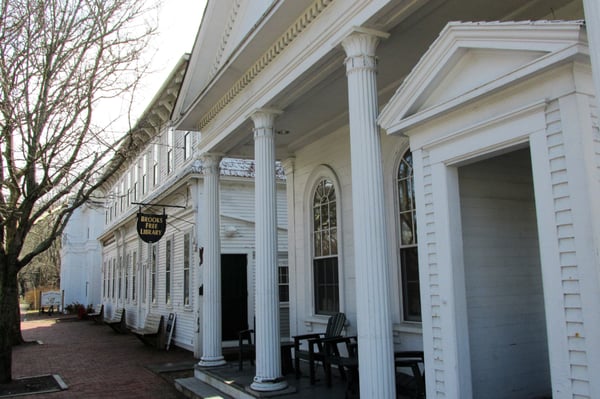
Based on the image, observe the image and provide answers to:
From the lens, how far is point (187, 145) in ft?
51.2

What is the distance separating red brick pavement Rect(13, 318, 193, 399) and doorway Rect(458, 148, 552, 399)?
616 cm

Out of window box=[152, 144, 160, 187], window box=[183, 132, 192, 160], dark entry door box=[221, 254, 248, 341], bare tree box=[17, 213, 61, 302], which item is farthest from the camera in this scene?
bare tree box=[17, 213, 61, 302]

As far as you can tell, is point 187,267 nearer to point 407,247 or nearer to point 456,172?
point 407,247

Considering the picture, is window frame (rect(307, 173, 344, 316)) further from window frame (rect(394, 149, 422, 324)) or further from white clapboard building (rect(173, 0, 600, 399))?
window frame (rect(394, 149, 422, 324))

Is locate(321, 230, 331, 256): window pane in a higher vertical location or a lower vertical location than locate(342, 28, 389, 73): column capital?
lower

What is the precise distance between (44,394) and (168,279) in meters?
7.53

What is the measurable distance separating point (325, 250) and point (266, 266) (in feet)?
8.44

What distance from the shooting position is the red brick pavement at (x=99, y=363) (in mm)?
9594

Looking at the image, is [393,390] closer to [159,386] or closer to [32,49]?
[159,386]

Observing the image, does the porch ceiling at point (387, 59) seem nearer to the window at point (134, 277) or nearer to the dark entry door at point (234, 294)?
the dark entry door at point (234, 294)

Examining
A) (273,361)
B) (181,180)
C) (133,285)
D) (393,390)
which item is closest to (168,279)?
(181,180)

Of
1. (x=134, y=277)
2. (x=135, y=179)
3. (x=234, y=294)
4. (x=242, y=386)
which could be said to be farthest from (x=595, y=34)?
(x=135, y=179)

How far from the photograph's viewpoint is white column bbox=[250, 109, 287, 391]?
7414 millimetres

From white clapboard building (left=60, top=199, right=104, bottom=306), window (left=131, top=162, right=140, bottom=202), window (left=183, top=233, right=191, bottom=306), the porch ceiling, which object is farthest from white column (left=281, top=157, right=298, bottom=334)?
white clapboard building (left=60, top=199, right=104, bottom=306)
